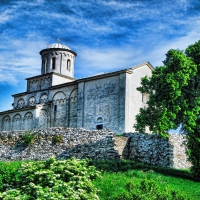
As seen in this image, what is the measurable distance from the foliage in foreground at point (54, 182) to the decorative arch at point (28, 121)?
2242cm

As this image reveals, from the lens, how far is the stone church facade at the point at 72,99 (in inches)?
995

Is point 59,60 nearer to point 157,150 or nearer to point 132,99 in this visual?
point 132,99

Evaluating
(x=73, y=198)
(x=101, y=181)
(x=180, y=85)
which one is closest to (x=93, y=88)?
(x=180, y=85)

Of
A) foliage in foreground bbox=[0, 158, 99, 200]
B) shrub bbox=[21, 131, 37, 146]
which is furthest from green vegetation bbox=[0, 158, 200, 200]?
shrub bbox=[21, 131, 37, 146]

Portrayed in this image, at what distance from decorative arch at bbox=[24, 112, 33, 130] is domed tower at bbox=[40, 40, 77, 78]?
4830mm

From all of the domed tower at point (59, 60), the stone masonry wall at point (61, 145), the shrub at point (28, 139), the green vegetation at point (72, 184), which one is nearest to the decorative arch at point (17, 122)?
the domed tower at point (59, 60)

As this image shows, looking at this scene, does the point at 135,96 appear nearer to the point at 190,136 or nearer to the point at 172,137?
the point at 172,137

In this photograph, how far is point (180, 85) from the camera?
50.5 ft

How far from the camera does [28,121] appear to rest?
104ft

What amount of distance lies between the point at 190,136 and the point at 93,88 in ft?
43.8

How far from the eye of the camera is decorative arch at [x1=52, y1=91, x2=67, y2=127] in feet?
97.6

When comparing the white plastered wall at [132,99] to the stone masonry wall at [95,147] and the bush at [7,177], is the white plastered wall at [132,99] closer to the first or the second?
the stone masonry wall at [95,147]

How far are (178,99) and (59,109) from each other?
16453 millimetres

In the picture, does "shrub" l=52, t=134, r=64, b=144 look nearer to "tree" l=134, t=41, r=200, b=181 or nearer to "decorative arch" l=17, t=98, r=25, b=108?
"tree" l=134, t=41, r=200, b=181
